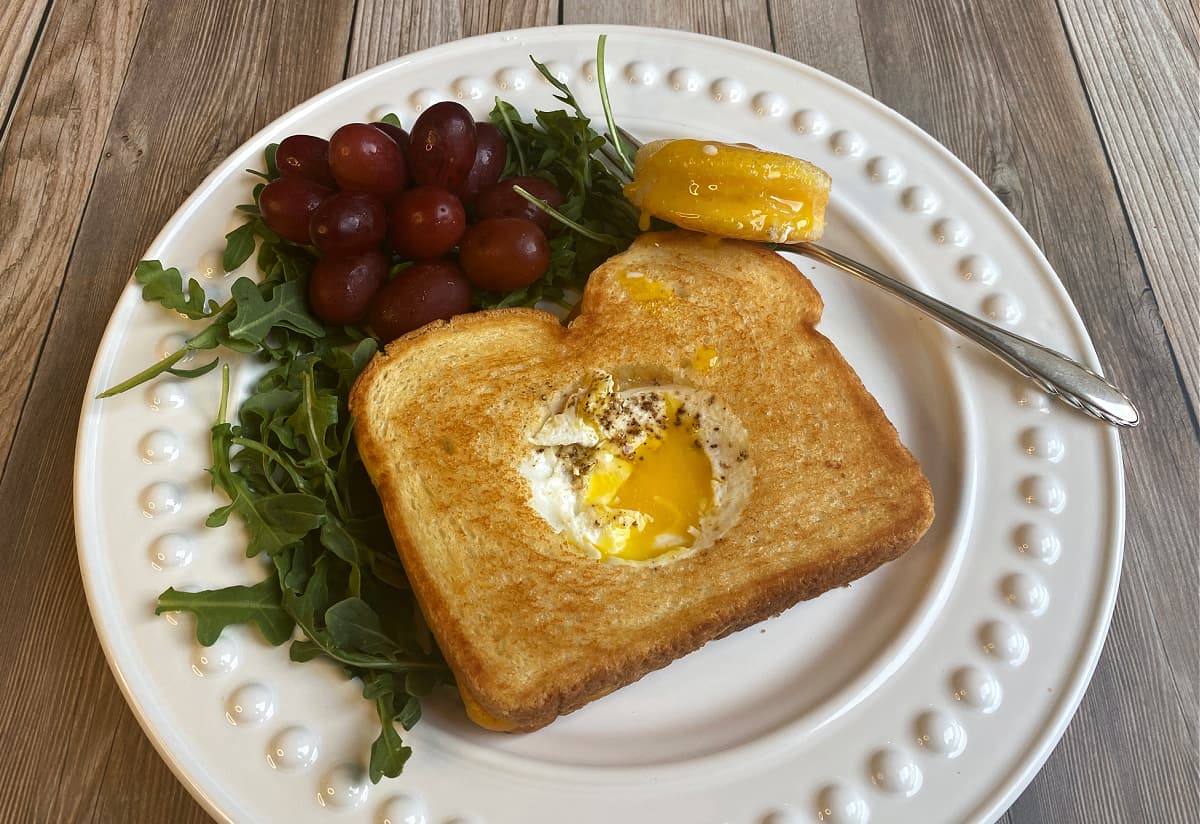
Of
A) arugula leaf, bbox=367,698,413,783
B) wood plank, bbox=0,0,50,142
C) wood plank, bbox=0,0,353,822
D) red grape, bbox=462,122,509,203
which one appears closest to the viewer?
arugula leaf, bbox=367,698,413,783

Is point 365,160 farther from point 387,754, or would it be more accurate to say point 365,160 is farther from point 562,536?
point 387,754

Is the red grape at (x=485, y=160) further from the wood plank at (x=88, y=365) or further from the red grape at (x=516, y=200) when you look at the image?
the wood plank at (x=88, y=365)

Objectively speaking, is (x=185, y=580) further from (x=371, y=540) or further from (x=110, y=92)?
(x=110, y=92)

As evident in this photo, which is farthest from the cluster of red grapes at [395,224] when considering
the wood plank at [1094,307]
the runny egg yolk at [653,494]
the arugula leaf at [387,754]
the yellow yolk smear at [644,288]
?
the wood plank at [1094,307]

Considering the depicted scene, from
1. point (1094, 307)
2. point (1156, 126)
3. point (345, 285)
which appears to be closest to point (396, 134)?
point (345, 285)

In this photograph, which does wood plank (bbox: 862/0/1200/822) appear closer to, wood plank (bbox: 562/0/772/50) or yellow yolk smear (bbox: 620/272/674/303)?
wood plank (bbox: 562/0/772/50)

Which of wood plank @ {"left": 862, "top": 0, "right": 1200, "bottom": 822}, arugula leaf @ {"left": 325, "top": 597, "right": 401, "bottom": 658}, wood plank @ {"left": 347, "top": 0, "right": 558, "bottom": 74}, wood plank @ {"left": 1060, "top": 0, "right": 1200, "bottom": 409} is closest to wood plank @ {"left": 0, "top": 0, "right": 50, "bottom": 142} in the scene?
wood plank @ {"left": 347, "top": 0, "right": 558, "bottom": 74}

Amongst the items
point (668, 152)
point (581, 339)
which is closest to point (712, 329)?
point (581, 339)
